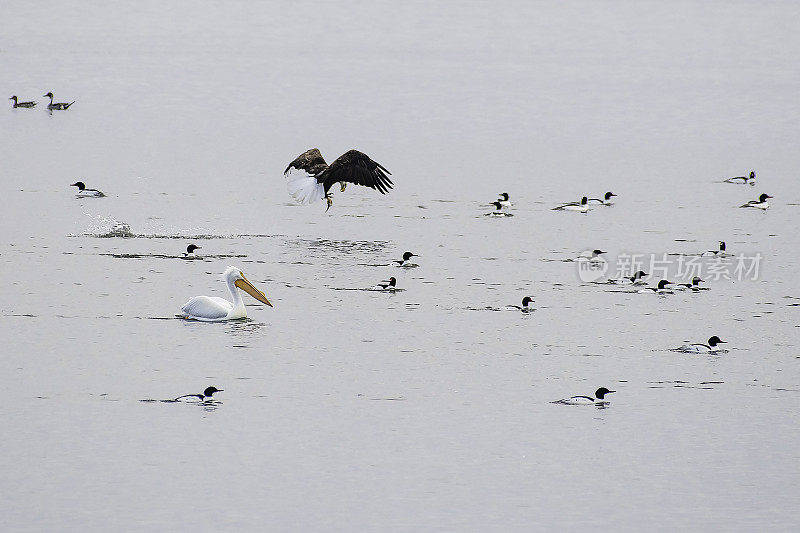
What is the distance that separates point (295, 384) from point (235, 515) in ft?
12.4

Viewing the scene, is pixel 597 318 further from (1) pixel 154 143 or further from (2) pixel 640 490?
(1) pixel 154 143

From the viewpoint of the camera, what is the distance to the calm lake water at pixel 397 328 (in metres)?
11.0

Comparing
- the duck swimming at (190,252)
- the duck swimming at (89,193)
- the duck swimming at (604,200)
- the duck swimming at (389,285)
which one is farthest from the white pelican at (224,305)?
the duck swimming at (604,200)

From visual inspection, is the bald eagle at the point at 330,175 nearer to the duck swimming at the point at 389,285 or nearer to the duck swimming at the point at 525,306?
the duck swimming at the point at 389,285

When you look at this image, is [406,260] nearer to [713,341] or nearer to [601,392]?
[713,341]

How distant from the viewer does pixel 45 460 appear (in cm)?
1134

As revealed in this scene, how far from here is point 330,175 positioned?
2548cm

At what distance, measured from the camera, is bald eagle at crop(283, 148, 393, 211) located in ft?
82.0

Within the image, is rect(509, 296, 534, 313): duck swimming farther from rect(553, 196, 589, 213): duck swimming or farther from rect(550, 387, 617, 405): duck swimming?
rect(553, 196, 589, 213): duck swimming

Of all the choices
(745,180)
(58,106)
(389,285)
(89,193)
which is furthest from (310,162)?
(58,106)

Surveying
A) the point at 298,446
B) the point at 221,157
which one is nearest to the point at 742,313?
the point at 298,446

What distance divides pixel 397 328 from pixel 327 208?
9893 millimetres

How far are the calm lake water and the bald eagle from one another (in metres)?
0.66

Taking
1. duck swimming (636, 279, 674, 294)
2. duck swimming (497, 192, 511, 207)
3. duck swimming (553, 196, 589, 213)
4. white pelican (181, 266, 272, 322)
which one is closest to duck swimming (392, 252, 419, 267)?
white pelican (181, 266, 272, 322)
